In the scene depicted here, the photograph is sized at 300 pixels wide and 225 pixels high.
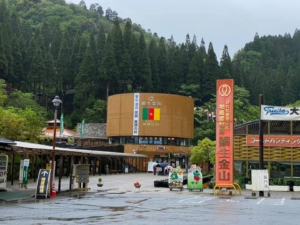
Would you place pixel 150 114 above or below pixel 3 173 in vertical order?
above

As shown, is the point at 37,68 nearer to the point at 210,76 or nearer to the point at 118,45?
the point at 118,45

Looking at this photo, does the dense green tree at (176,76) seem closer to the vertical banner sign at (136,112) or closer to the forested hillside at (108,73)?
the forested hillside at (108,73)

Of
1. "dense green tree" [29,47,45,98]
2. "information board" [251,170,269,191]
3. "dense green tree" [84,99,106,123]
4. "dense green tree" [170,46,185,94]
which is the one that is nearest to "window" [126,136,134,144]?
"dense green tree" [84,99,106,123]

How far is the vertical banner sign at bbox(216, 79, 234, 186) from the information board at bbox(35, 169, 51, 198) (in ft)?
29.8

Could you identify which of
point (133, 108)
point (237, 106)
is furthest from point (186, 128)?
point (237, 106)

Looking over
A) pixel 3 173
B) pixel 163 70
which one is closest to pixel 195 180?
pixel 3 173

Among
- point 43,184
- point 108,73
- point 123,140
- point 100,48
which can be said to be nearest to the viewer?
point 43,184

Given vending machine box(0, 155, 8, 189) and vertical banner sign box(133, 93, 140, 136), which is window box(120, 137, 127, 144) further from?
vending machine box(0, 155, 8, 189)

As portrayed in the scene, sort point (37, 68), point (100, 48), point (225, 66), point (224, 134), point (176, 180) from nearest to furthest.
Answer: point (224, 134), point (176, 180), point (37, 68), point (225, 66), point (100, 48)

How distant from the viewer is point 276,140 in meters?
29.5

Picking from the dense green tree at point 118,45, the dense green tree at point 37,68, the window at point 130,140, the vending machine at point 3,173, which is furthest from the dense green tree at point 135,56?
the vending machine at point 3,173

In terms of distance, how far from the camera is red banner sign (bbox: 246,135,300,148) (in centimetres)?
2927

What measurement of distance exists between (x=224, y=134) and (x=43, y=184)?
10012 millimetres

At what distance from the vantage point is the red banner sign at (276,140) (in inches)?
1152
